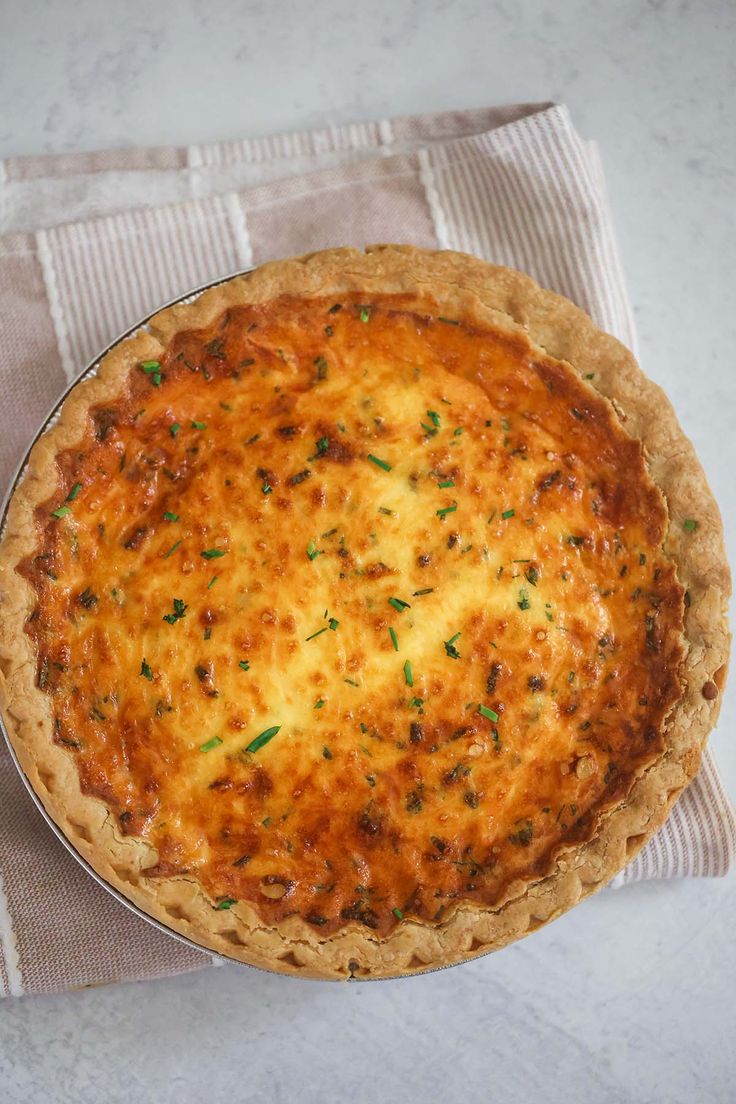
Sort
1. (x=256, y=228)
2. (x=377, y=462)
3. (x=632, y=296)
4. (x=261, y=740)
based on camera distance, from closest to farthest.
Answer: (x=261, y=740) < (x=377, y=462) < (x=256, y=228) < (x=632, y=296)

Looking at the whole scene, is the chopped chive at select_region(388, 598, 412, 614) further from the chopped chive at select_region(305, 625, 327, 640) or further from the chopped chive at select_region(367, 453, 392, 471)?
the chopped chive at select_region(367, 453, 392, 471)

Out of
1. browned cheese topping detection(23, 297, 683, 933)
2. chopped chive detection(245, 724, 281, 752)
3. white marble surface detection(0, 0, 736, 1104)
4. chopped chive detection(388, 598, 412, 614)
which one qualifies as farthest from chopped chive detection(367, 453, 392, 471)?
white marble surface detection(0, 0, 736, 1104)

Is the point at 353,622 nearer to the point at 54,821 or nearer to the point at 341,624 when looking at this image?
the point at 341,624

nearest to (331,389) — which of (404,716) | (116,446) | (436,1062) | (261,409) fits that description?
(261,409)

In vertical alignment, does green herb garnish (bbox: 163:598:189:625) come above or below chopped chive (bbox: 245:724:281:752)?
above

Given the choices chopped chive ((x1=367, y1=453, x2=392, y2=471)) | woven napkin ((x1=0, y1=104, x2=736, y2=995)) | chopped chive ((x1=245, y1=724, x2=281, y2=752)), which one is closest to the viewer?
chopped chive ((x1=245, y1=724, x2=281, y2=752))

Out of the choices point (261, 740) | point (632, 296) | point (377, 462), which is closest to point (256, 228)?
point (377, 462)

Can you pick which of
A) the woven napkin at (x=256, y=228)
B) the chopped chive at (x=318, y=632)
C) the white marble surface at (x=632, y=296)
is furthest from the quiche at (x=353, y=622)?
the white marble surface at (x=632, y=296)
